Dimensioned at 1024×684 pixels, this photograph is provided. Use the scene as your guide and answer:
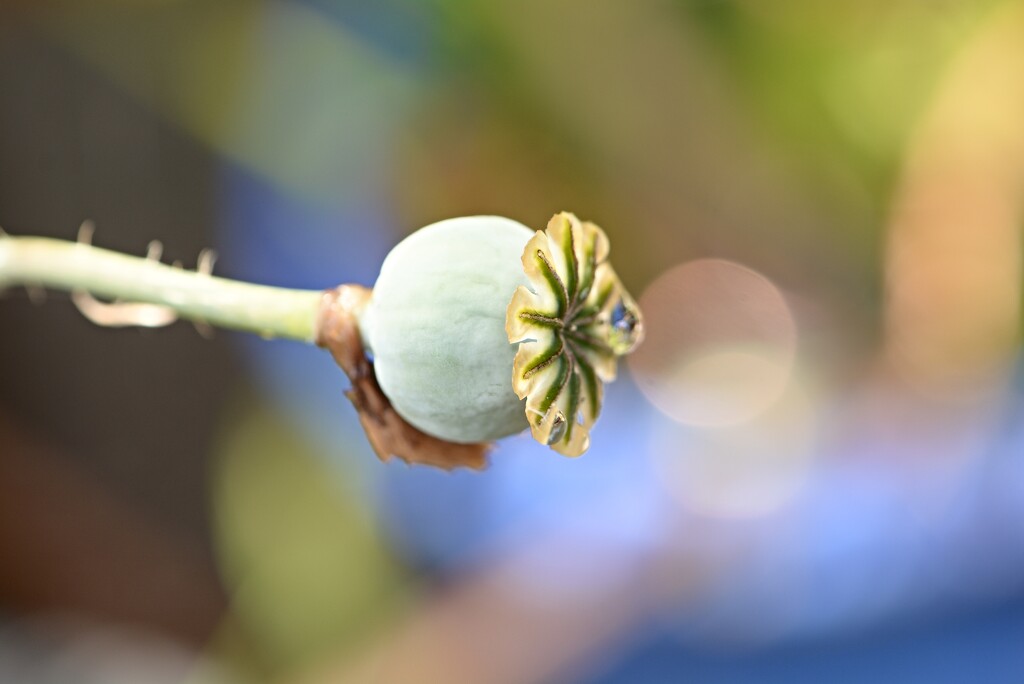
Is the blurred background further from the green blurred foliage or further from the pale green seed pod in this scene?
the pale green seed pod

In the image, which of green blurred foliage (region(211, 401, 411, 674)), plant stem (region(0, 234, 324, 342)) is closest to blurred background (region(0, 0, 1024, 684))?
green blurred foliage (region(211, 401, 411, 674))

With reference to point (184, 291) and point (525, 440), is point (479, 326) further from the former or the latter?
point (525, 440)

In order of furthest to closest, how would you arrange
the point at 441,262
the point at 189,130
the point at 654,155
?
the point at 654,155 → the point at 189,130 → the point at 441,262

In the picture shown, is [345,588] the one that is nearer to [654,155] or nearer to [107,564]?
[107,564]

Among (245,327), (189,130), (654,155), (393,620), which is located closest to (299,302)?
(245,327)

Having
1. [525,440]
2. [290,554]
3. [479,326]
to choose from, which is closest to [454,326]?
[479,326]

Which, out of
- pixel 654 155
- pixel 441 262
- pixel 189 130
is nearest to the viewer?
pixel 441 262
